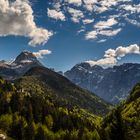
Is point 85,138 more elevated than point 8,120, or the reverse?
point 8,120

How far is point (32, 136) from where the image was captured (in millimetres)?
174625

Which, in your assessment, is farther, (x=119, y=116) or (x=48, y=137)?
(x=48, y=137)

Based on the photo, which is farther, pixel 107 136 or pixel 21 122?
pixel 21 122

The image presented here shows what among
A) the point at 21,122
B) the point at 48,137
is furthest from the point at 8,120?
the point at 48,137

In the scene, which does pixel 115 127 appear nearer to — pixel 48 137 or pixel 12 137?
pixel 12 137

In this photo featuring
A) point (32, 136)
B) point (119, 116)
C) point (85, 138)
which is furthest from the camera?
point (85, 138)

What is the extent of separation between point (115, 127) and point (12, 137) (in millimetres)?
138605

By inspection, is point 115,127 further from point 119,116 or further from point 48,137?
point 48,137

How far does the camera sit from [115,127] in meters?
46.6

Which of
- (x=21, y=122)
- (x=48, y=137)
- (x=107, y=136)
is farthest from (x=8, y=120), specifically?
(x=107, y=136)

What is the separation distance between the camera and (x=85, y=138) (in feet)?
620

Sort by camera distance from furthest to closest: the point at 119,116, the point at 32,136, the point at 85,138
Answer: the point at 85,138
the point at 32,136
the point at 119,116

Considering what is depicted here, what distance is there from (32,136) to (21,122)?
16978 mm

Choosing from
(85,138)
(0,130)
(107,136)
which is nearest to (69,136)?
(85,138)
